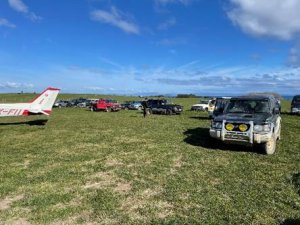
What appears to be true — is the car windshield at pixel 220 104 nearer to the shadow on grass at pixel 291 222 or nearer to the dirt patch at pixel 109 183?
→ the dirt patch at pixel 109 183

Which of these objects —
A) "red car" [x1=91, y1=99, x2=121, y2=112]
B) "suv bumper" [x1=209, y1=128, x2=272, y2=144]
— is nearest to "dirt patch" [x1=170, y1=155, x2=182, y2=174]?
"suv bumper" [x1=209, y1=128, x2=272, y2=144]

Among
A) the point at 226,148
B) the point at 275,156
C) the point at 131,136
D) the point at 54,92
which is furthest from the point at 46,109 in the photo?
A: the point at 275,156

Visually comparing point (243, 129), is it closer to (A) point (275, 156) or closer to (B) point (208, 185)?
(A) point (275, 156)

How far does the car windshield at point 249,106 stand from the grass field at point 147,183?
5.70 feet

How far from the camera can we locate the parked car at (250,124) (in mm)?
12789

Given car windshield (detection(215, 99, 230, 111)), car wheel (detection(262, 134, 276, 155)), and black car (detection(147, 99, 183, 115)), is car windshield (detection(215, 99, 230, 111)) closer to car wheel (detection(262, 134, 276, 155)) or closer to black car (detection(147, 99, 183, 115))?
car wheel (detection(262, 134, 276, 155))

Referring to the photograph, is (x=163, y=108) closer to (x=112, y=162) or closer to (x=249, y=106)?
(x=249, y=106)

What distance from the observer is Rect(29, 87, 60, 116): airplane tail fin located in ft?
80.4

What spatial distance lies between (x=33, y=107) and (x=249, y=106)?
16.5 meters

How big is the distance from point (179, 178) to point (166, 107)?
28623mm

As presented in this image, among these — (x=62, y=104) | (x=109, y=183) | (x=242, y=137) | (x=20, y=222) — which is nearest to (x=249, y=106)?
(x=242, y=137)

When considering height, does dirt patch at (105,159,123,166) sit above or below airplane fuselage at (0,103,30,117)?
below

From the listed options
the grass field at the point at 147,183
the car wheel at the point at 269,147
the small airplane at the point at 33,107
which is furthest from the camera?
the small airplane at the point at 33,107

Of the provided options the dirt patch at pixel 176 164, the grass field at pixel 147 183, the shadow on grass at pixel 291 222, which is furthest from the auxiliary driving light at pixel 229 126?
the shadow on grass at pixel 291 222
